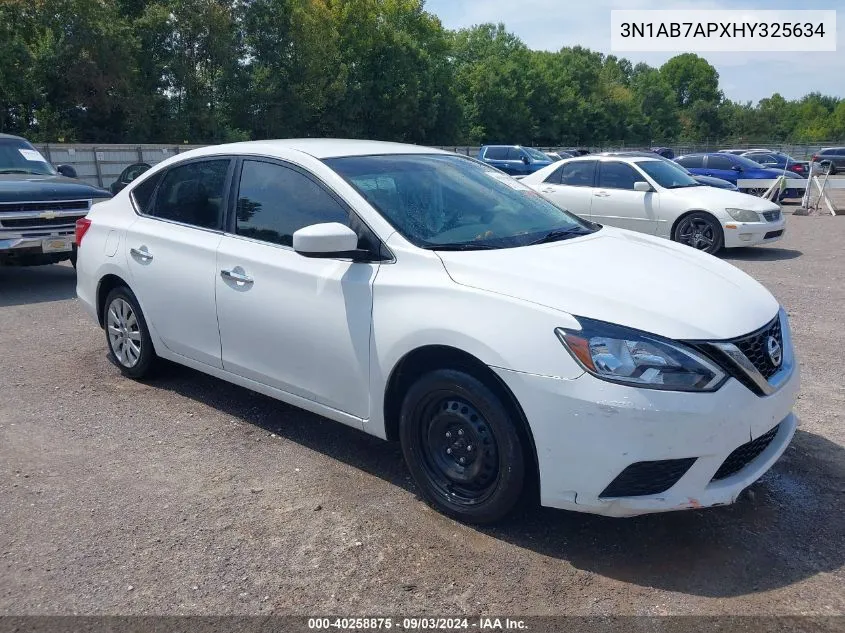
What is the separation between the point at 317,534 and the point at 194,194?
2.49 meters

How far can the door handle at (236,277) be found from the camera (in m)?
4.32

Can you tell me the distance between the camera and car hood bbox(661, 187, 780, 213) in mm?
11570

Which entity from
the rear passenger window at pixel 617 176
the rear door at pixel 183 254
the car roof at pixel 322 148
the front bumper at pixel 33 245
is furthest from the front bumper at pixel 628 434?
the rear passenger window at pixel 617 176

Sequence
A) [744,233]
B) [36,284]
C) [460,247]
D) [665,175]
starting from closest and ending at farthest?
[460,247], [36,284], [744,233], [665,175]

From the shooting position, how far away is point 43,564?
3.29 metres

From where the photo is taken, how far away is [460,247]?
3.77 meters

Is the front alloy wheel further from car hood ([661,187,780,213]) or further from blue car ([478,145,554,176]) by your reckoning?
blue car ([478,145,554,176])

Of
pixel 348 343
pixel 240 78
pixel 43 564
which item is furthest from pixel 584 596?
pixel 240 78

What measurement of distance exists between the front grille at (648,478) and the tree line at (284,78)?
3672 centimetres

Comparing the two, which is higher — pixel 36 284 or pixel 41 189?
pixel 41 189

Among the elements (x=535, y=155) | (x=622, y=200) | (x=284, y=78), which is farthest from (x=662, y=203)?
(x=284, y=78)

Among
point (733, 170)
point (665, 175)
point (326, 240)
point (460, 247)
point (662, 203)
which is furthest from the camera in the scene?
point (733, 170)

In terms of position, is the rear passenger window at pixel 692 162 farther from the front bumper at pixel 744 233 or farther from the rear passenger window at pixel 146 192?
the rear passenger window at pixel 146 192

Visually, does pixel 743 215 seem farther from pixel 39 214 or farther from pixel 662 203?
pixel 39 214
